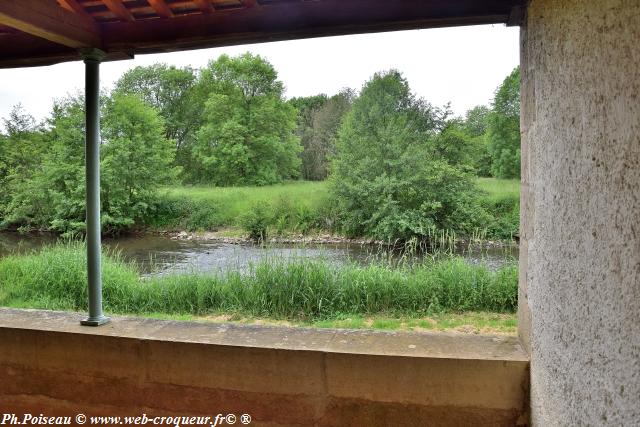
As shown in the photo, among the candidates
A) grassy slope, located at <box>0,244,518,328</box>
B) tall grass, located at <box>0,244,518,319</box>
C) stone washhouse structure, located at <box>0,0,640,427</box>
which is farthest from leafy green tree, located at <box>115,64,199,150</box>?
stone washhouse structure, located at <box>0,0,640,427</box>

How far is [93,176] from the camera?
2188mm

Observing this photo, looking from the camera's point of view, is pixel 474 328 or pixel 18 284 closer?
pixel 474 328

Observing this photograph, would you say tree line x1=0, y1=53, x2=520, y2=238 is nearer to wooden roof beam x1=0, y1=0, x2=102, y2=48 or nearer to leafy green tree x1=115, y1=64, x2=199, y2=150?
leafy green tree x1=115, y1=64, x2=199, y2=150

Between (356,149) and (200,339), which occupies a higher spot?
(356,149)

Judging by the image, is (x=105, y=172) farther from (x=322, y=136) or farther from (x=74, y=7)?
(x=74, y=7)

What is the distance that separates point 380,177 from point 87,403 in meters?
11.7

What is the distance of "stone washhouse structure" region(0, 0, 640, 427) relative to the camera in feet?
2.92

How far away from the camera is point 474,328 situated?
11.9 ft

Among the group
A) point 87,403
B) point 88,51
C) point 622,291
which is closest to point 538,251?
point 622,291

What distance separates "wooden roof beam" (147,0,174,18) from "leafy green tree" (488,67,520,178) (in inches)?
486

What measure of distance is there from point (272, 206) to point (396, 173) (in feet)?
14.9

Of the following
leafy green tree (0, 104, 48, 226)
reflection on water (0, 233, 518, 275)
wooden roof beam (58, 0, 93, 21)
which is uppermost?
leafy green tree (0, 104, 48, 226)

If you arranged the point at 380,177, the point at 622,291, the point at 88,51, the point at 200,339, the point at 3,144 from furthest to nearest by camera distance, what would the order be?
the point at 3,144 < the point at 380,177 < the point at 88,51 < the point at 200,339 < the point at 622,291

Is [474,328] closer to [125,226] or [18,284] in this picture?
[18,284]
